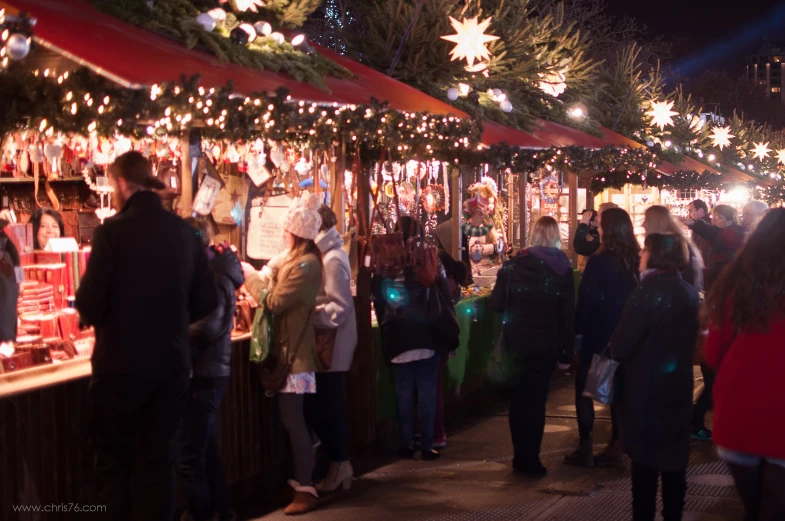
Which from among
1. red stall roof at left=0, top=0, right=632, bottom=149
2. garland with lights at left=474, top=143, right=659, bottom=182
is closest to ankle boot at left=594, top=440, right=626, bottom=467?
red stall roof at left=0, top=0, right=632, bottom=149

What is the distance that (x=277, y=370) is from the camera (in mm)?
5785

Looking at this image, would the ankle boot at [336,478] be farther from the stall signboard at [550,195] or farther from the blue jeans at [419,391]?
the stall signboard at [550,195]

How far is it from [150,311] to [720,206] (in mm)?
6514

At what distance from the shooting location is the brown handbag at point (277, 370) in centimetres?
577

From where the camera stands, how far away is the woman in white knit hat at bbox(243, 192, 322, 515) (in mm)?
5668

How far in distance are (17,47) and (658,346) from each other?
12.0ft

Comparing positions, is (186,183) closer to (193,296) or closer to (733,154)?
(193,296)

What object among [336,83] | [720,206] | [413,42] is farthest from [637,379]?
[413,42]

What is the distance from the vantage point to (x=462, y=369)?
8.57 m

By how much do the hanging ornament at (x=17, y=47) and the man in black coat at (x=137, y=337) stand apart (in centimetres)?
141

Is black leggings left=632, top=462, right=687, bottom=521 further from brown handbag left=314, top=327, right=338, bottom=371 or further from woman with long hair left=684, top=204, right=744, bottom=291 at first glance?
woman with long hair left=684, top=204, right=744, bottom=291

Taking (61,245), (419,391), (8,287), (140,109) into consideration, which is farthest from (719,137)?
(8,287)

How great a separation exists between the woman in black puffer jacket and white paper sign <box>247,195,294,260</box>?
6.58 ft

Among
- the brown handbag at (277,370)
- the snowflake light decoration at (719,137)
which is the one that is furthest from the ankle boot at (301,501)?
the snowflake light decoration at (719,137)
